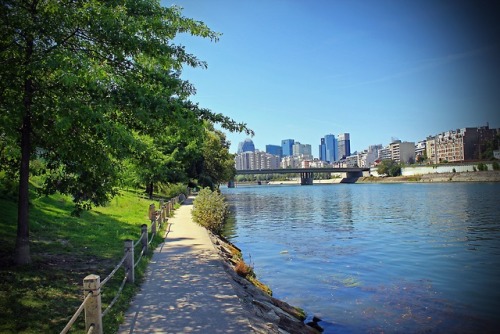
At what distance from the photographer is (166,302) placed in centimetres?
893

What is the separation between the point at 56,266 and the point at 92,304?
578 cm

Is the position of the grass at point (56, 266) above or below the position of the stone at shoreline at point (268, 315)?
above

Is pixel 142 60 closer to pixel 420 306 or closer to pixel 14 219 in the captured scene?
pixel 14 219

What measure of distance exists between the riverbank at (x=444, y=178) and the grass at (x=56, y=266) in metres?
119

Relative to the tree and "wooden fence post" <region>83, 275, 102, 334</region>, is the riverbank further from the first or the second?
"wooden fence post" <region>83, 275, 102, 334</region>

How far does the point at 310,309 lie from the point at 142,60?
9.75m

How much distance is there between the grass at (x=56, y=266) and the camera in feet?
24.6

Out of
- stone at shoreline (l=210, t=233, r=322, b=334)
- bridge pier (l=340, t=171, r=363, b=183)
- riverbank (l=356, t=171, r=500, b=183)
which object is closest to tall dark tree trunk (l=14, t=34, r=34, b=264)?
stone at shoreline (l=210, t=233, r=322, b=334)

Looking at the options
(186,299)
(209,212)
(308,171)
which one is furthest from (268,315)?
(308,171)

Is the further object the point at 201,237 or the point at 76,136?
the point at 201,237

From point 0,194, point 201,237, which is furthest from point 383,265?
point 0,194

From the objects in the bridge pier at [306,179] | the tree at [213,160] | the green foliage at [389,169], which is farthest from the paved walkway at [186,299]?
the bridge pier at [306,179]

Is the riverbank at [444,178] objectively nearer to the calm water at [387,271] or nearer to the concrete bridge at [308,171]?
the concrete bridge at [308,171]

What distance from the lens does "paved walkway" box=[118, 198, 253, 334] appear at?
292 inches
